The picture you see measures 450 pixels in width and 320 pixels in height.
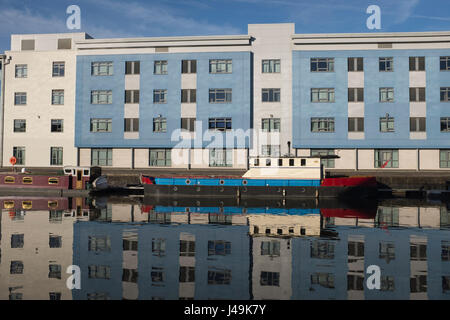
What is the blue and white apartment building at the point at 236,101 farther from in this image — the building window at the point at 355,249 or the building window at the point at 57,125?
Answer: the building window at the point at 355,249

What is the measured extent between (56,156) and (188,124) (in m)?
18.7

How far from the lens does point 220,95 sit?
5175 cm

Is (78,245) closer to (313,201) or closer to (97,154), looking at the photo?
(313,201)

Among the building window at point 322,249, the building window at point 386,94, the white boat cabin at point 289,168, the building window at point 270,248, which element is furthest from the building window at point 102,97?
the building window at point 322,249

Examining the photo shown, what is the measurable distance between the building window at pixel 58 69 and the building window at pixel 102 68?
15.8ft

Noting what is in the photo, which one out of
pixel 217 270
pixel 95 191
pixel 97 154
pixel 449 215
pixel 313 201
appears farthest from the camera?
pixel 97 154

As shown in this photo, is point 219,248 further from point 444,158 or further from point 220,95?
point 444,158

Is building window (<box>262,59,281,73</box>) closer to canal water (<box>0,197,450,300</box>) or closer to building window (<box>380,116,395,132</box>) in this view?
building window (<box>380,116,395,132</box>)

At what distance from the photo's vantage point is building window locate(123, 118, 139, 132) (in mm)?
52906

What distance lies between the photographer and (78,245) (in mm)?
17172

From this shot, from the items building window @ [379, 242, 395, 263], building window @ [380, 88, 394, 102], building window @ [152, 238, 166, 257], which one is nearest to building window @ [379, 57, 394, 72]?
building window @ [380, 88, 394, 102]

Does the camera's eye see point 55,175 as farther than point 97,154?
No
